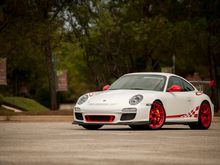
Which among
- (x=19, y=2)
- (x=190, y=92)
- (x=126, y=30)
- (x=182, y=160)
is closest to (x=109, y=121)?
(x=190, y=92)

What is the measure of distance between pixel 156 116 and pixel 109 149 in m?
6.55

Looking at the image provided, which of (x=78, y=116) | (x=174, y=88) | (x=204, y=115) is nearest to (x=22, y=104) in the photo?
(x=204, y=115)

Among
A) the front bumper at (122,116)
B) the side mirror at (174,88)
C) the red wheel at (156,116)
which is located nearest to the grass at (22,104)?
the side mirror at (174,88)

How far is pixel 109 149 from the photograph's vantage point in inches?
487

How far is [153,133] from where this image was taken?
1709 centimetres

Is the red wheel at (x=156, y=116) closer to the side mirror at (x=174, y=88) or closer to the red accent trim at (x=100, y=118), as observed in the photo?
the side mirror at (x=174, y=88)

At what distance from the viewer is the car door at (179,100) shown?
63.5 feet

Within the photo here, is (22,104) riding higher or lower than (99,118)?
lower

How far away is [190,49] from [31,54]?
1843 cm

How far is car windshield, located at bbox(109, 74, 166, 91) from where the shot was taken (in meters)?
19.5

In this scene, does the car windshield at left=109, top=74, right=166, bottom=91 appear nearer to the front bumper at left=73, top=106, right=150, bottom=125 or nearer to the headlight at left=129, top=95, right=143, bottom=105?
the headlight at left=129, top=95, right=143, bottom=105

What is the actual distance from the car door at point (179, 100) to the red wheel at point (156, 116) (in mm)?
281

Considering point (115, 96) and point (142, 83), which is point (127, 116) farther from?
point (142, 83)

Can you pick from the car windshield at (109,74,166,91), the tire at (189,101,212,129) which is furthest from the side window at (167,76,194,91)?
the tire at (189,101,212,129)
